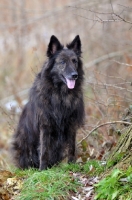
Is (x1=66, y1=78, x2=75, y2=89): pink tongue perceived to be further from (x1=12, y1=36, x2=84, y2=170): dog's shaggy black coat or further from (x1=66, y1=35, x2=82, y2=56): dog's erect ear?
(x1=66, y1=35, x2=82, y2=56): dog's erect ear

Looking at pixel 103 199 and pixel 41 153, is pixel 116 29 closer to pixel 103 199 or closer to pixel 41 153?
pixel 41 153

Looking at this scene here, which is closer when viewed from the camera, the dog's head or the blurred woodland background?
the dog's head

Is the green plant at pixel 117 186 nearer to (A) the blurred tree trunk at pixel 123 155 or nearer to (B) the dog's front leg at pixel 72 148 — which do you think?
(A) the blurred tree trunk at pixel 123 155

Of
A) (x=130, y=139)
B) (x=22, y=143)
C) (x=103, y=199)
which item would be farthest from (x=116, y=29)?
(x=103, y=199)

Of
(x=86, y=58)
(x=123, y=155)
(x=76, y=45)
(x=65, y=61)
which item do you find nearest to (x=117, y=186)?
(x=123, y=155)

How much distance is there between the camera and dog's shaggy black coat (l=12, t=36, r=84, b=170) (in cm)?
789

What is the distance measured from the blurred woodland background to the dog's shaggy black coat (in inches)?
22.7

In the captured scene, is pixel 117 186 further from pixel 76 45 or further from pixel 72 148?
pixel 76 45

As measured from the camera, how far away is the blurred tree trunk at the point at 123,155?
21.0ft

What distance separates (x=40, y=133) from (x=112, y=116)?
8.04 ft

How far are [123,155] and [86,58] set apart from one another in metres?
10.9

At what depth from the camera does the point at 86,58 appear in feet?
56.8

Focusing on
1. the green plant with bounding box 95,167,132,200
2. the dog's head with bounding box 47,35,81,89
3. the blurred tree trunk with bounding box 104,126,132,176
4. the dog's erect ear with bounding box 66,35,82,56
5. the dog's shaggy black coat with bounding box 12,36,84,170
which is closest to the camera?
the green plant with bounding box 95,167,132,200

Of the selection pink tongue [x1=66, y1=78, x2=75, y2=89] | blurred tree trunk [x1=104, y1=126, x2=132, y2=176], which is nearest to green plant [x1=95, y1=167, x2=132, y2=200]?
blurred tree trunk [x1=104, y1=126, x2=132, y2=176]
